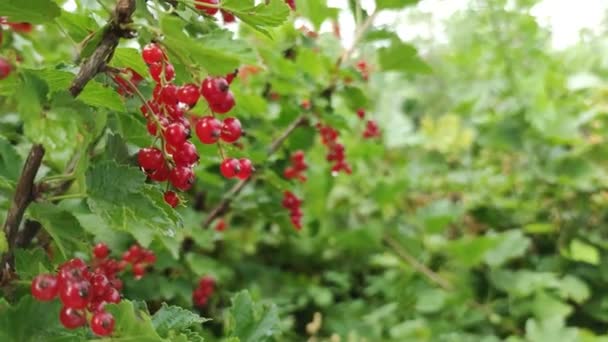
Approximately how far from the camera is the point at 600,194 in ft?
7.20

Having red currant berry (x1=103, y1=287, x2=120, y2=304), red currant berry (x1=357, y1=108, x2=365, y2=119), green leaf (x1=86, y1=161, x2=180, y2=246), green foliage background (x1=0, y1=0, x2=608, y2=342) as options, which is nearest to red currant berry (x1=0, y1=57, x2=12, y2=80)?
green foliage background (x1=0, y1=0, x2=608, y2=342)

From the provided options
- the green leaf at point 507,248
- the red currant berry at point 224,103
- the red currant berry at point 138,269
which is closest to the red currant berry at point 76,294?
the red currant berry at point 224,103

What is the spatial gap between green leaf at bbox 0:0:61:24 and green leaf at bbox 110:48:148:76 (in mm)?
91

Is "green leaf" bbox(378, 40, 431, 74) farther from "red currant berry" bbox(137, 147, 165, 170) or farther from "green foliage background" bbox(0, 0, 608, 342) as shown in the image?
"red currant berry" bbox(137, 147, 165, 170)

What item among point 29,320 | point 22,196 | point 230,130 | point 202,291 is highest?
point 230,130

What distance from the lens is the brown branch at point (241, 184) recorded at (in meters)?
1.49

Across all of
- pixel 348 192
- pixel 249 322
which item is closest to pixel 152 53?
pixel 249 322

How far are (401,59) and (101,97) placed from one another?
902mm

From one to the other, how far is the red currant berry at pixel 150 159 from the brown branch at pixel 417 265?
1.62 m

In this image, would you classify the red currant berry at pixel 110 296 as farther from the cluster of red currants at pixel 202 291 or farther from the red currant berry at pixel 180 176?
the cluster of red currants at pixel 202 291

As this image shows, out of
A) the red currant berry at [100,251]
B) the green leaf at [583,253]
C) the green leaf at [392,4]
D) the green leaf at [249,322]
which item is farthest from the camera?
the green leaf at [583,253]

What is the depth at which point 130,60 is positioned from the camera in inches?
30.5

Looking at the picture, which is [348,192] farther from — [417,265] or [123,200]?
[123,200]

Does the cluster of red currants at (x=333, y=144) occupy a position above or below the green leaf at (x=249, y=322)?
above
